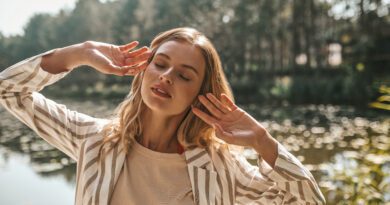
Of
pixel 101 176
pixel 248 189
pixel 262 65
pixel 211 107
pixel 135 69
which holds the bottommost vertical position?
pixel 262 65

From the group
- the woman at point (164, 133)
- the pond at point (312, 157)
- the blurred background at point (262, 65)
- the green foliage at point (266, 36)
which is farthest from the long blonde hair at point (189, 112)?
the green foliage at point (266, 36)

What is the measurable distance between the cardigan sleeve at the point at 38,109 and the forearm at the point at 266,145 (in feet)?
1.47

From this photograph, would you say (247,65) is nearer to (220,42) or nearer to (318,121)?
(220,42)

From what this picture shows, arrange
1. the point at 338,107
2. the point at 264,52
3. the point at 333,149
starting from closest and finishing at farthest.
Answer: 1. the point at 333,149
2. the point at 338,107
3. the point at 264,52

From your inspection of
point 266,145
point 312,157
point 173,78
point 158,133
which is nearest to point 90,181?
point 158,133

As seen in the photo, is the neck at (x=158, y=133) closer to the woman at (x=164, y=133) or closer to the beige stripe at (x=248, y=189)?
the woman at (x=164, y=133)

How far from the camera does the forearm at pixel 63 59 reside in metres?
1.31

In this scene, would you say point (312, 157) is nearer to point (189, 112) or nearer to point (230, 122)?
point (189, 112)

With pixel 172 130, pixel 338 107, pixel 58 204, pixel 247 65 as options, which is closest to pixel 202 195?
pixel 172 130

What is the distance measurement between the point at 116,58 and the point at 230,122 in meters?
0.40

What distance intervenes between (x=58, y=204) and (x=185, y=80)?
3604 millimetres

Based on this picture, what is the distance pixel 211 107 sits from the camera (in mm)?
1258

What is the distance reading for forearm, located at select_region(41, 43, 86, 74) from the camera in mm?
1309

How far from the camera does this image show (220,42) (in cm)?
1515
